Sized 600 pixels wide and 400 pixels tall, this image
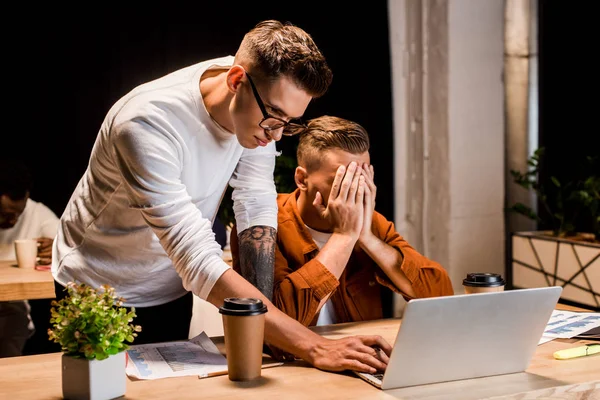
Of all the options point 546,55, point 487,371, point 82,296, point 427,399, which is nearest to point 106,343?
point 82,296

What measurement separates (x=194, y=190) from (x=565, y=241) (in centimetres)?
191

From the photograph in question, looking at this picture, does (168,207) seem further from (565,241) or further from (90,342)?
(565,241)

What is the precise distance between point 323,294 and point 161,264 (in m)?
0.39

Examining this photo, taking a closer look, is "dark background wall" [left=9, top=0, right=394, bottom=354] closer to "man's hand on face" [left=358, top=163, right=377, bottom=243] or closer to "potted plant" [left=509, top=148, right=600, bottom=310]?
"potted plant" [left=509, top=148, right=600, bottom=310]

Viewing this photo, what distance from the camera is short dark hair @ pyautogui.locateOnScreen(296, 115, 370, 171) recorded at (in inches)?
77.3

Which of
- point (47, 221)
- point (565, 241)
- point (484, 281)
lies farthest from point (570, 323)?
point (47, 221)

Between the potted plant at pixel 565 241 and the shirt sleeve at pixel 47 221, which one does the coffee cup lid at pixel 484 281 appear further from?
the shirt sleeve at pixel 47 221

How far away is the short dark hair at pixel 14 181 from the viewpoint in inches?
131

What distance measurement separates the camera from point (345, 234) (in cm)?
182

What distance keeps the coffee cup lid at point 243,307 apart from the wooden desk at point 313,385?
0.12 m

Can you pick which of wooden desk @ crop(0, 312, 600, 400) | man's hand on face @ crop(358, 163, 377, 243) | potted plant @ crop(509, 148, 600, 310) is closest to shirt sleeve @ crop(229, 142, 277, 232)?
man's hand on face @ crop(358, 163, 377, 243)

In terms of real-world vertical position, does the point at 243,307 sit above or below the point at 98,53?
below

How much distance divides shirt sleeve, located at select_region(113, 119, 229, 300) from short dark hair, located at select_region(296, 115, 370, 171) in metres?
0.59

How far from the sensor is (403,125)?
367 centimetres
